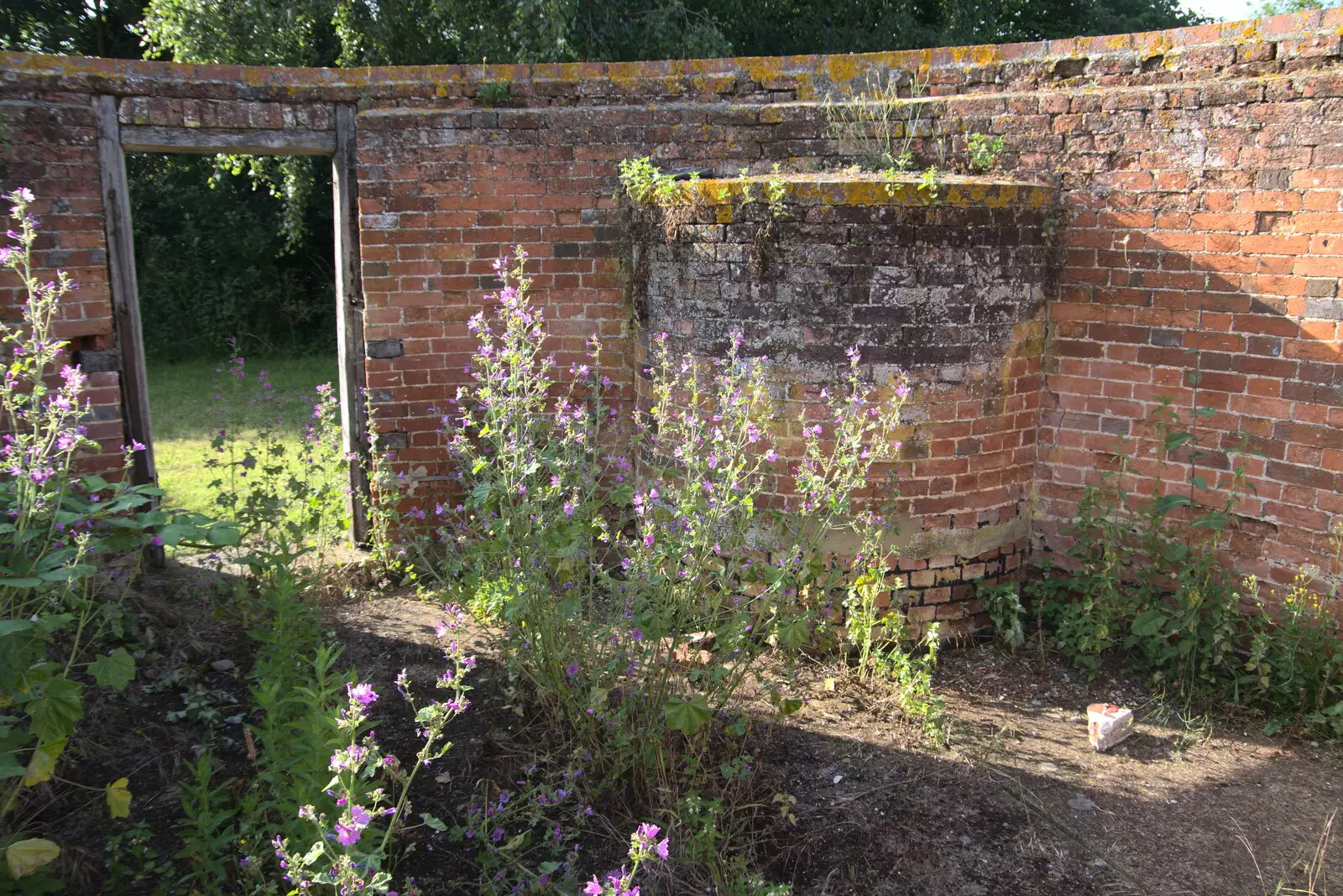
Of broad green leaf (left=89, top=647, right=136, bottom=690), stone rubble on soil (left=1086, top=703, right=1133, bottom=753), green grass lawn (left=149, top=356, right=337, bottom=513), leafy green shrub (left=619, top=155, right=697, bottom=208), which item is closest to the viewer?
broad green leaf (left=89, top=647, right=136, bottom=690)

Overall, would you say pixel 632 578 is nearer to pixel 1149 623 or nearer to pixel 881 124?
pixel 1149 623

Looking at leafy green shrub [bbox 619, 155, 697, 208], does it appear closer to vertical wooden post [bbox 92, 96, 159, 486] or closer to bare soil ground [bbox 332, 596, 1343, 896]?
bare soil ground [bbox 332, 596, 1343, 896]

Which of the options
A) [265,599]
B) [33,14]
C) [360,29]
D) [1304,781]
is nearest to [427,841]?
[265,599]

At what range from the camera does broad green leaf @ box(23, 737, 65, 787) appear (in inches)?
106

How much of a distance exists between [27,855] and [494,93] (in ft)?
13.8

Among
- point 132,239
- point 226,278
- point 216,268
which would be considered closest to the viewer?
point 132,239

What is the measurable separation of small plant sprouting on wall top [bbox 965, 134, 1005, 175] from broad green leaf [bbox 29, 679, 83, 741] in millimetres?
4467

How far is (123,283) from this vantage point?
529cm

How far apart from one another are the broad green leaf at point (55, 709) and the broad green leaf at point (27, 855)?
0.95ft

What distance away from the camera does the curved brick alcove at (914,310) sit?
4352 millimetres

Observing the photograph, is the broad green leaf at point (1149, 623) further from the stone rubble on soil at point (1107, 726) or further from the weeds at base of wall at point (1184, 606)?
the stone rubble on soil at point (1107, 726)

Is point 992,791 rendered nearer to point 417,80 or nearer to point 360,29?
point 417,80

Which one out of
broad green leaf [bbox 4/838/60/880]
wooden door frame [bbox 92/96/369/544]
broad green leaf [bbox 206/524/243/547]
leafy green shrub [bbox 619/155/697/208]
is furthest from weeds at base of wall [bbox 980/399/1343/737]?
broad green leaf [bbox 4/838/60/880]

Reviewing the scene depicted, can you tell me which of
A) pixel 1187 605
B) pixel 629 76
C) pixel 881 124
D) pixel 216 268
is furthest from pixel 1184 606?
pixel 216 268
